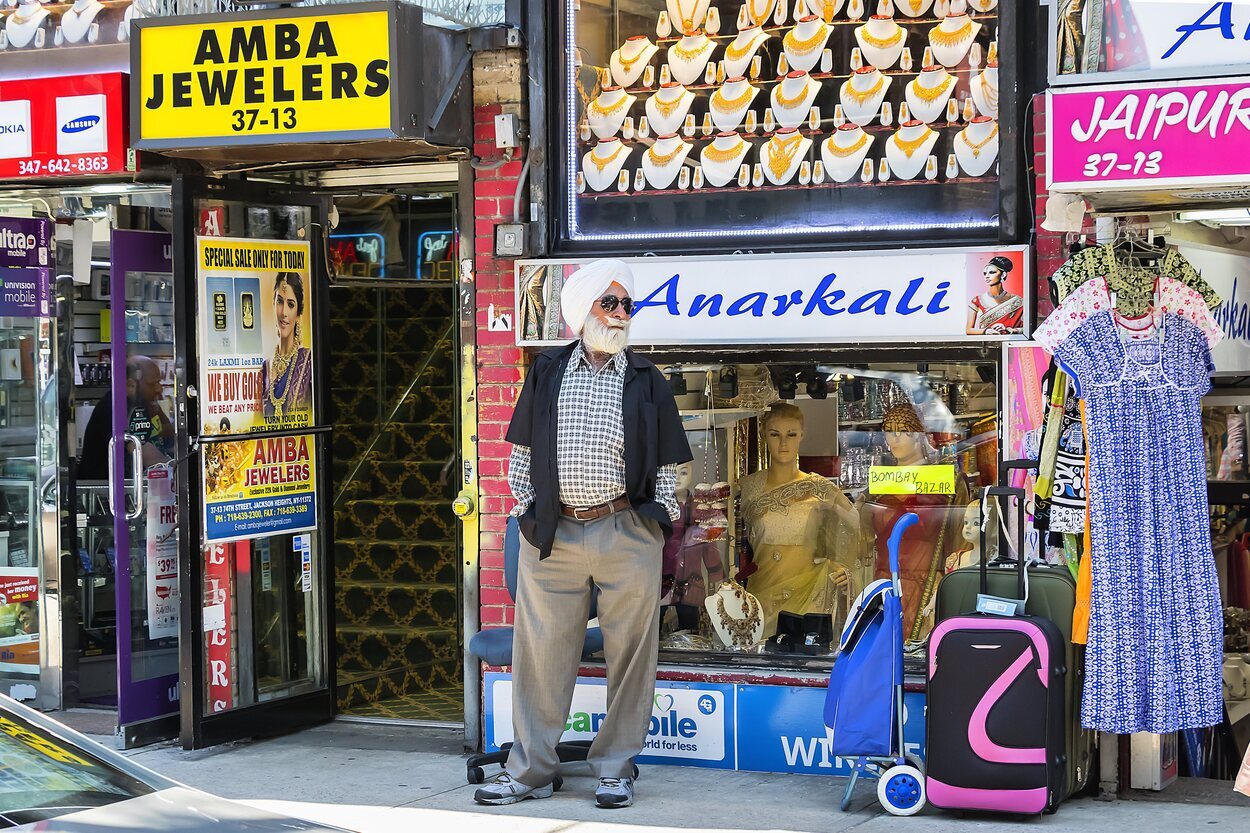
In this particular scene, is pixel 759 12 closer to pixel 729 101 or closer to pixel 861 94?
pixel 729 101

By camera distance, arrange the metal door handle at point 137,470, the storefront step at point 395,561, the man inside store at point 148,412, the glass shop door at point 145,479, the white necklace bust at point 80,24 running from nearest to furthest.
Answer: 1. the glass shop door at point 145,479
2. the metal door handle at point 137,470
3. the man inside store at point 148,412
4. the white necklace bust at point 80,24
5. the storefront step at point 395,561

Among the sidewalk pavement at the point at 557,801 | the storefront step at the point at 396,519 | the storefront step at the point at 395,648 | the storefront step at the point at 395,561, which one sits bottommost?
the sidewalk pavement at the point at 557,801

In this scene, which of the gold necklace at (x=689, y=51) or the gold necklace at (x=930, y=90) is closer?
the gold necklace at (x=930, y=90)

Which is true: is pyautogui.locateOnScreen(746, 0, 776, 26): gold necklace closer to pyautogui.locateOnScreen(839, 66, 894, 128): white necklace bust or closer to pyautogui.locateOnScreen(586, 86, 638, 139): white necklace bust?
pyautogui.locateOnScreen(839, 66, 894, 128): white necklace bust

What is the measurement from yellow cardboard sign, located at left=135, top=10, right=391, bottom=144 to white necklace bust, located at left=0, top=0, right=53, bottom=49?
4.24 feet

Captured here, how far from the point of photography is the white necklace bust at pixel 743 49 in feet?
22.4

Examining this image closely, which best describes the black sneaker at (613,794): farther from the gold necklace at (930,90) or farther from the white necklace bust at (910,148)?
the gold necklace at (930,90)

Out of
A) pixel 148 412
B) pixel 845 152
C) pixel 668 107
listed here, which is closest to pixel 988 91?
pixel 845 152

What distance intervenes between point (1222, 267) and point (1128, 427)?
1.23 metres

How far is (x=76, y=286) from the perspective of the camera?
841cm

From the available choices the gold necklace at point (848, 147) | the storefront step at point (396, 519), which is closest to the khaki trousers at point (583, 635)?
the gold necklace at point (848, 147)

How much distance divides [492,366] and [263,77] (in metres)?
1.41

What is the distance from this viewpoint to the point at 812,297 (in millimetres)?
6516

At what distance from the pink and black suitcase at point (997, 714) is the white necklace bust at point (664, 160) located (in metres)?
2.19
